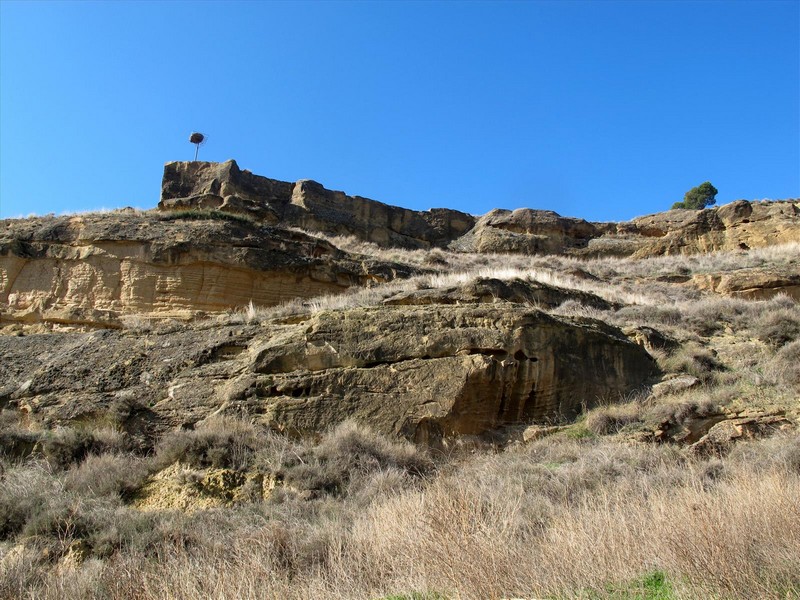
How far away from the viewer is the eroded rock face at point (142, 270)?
51.6 feet

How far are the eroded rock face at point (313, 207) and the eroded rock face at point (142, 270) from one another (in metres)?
9.62

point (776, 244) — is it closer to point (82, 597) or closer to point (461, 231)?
point (461, 231)

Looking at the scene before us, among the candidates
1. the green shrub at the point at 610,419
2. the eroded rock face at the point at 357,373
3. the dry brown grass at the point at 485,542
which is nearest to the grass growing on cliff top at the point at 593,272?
the eroded rock face at the point at 357,373

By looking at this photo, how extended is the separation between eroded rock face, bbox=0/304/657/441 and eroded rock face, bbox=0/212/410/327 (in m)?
4.37

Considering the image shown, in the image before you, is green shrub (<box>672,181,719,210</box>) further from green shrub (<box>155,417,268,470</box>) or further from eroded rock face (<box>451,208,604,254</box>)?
green shrub (<box>155,417,268,470</box>)

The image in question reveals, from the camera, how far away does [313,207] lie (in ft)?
110

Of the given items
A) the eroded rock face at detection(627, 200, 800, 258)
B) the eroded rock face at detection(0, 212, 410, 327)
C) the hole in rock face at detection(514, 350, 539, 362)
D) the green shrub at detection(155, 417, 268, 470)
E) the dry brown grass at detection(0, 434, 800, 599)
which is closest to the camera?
the dry brown grass at detection(0, 434, 800, 599)

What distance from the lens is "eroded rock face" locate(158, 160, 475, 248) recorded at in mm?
30203

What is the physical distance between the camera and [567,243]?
35.7 metres

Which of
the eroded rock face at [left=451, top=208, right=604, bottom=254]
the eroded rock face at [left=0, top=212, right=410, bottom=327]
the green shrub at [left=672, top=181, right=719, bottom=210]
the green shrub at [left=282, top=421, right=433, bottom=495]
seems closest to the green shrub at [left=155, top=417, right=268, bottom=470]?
the green shrub at [left=282, top=421, right=433, bottom=495]

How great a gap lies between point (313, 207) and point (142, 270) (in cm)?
1821

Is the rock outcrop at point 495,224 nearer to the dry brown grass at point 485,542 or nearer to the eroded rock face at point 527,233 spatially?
the eroded rock face at point 527,233

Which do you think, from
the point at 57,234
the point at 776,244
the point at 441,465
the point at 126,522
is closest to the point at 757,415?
the point at 441,465

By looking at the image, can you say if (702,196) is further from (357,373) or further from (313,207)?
(357,373)
